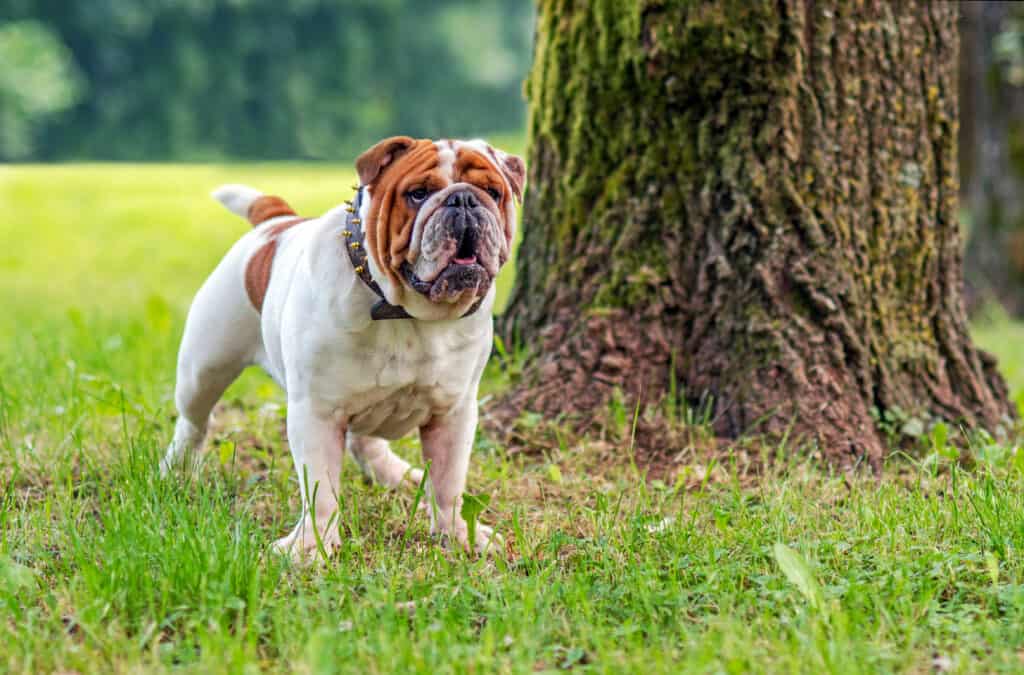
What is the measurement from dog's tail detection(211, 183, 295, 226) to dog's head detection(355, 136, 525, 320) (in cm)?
95

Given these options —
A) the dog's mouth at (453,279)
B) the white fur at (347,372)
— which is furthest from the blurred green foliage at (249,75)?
the dog's mouth at (453,279)

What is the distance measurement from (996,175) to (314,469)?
8.87 m

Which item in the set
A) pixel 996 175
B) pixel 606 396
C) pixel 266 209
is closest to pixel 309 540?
pixel 266 209

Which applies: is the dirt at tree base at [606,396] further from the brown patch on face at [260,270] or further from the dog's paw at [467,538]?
the brown patch on face at [260,270]

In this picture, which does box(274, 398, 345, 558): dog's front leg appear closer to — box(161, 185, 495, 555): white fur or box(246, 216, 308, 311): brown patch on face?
box(161, 185, 495, 555): white fur

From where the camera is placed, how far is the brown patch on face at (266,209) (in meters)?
3.74

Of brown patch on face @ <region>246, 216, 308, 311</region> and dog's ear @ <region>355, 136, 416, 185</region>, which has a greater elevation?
dog's ear @ <region>355, 136, 416, 185</region>

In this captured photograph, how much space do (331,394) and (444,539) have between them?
0.55m

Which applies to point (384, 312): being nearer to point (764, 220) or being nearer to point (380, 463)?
point (380, 463)

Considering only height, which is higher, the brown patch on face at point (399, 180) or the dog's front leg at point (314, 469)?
the brown patch on face at point (399, 180)

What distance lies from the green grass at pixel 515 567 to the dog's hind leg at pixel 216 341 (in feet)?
0.71

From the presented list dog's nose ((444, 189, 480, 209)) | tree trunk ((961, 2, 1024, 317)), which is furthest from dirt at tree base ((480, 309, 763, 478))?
tree trunk ((961, 2, 1024, 317))

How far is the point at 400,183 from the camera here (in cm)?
275

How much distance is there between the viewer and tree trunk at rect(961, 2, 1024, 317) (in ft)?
33.0
